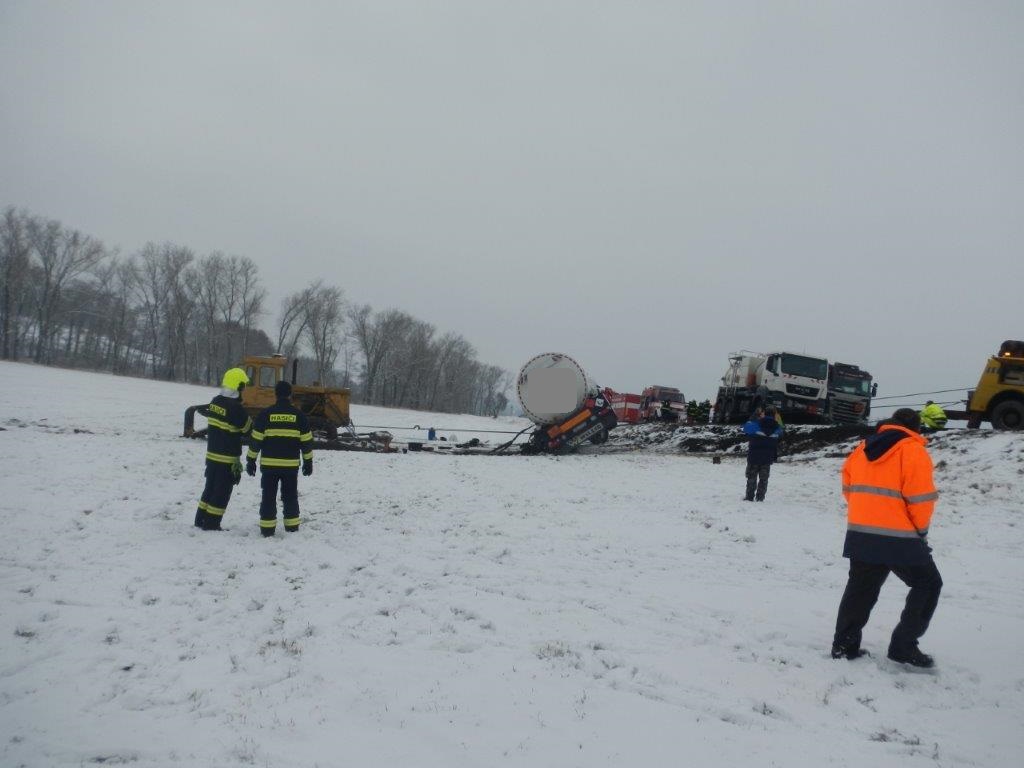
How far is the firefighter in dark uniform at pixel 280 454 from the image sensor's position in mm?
7863

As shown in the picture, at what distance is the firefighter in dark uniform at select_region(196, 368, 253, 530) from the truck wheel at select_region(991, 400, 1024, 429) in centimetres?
1779

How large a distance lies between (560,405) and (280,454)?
14.3 metres

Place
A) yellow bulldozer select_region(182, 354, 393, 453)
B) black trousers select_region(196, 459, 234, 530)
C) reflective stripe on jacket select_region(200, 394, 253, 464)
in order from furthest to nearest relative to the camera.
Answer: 1. yellow bulldozer select_region(182, 354, 393, 453)
2. reflective stripe on jacket select_region(200, 394, 253, 464)
3. black trousers select_region(196, 459, 234, 530)

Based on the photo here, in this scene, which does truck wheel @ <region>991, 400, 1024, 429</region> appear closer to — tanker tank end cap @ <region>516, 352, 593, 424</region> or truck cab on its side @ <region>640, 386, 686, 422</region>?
tanker tank end cap @ <region>516, 352, 593, 424</region>

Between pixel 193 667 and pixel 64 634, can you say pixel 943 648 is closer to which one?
pixel 193 667

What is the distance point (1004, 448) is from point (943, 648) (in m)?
11.3

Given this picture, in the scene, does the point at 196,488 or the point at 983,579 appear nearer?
the point at 983,579

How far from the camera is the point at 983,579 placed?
6945 mm

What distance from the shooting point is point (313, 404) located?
65.5 feet

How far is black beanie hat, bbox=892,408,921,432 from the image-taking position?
488 centimetres

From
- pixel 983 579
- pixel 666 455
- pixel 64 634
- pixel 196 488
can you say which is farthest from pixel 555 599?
pixel 666 455

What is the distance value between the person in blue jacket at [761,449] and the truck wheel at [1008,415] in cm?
827

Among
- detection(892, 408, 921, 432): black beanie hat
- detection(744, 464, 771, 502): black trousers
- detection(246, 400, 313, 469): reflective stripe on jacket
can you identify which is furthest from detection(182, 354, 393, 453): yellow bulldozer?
detection(892, 408, 921, 432): black beanie hat

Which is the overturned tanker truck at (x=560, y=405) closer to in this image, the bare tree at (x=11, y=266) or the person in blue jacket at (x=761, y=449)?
the person in blue jacket at (x=761, y=449)
